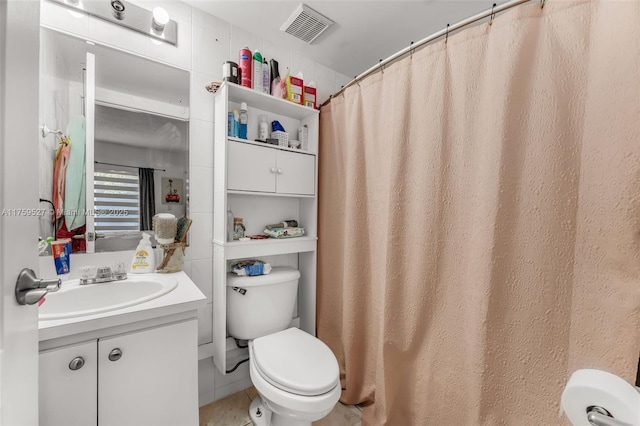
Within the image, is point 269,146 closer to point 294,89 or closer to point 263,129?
point 263,129

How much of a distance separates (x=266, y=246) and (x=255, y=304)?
1.05ft

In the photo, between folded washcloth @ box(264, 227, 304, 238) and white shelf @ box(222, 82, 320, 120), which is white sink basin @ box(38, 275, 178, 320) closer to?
folded washcloth @ box(264, 227, 304, 238)

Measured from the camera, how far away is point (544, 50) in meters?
0.78

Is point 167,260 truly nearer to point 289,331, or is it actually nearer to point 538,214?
point 289,331

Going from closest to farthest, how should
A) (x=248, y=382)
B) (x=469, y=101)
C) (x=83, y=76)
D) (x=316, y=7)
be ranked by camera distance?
1. (x=469, y=101)
2. (x=83, y=76)
3. (x=316, y=7)
4. (x=248, y=382)

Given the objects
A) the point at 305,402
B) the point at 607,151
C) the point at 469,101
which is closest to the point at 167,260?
the point at 305,402

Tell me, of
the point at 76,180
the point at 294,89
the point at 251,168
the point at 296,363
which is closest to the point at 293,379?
the point at 296,363

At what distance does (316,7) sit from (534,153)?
48.3 inches

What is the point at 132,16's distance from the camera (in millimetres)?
1176

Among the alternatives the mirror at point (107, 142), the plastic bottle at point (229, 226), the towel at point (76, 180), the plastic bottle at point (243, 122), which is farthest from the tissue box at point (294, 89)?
the towel at point (76, 180)

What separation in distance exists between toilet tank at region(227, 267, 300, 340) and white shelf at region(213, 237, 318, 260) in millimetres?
133

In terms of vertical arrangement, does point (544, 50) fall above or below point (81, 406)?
above

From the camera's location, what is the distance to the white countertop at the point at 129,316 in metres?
0.71

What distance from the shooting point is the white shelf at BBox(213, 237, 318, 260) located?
130 centimetres
